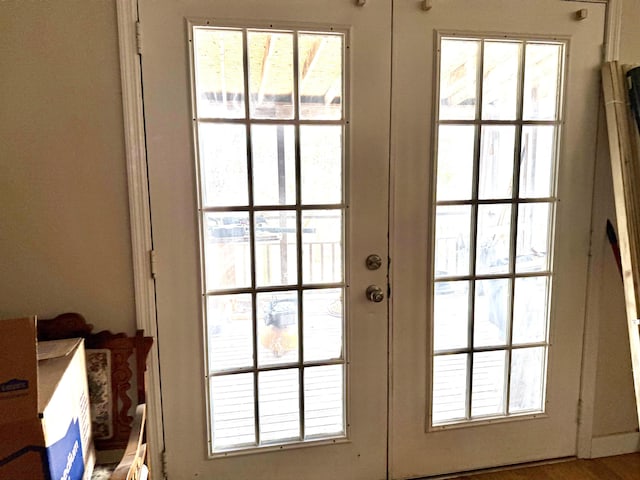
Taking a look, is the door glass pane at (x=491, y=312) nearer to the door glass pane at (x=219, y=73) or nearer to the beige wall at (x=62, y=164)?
the door glass pane at (x=219, y=73)

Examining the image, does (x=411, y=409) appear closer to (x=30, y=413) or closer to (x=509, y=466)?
(x=509, y=466)

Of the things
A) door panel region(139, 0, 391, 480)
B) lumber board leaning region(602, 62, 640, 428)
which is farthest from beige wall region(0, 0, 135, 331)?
lumber board leaning region(602, 62, 640, 428)

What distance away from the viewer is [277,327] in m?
1.57

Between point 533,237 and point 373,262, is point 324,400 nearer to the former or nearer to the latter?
point 373,262

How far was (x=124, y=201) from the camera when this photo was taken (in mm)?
1417

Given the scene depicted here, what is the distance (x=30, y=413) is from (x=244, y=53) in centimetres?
124

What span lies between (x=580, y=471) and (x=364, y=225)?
4.92 feet

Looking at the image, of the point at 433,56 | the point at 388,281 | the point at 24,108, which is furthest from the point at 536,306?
the point at 24,108

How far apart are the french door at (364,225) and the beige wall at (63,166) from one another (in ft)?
0.48

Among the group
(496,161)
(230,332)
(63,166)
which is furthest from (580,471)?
(63,166)

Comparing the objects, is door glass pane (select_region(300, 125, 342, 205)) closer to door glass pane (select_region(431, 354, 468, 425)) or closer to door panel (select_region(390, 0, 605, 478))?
door panel (select_region(390, 0, 605, 478))

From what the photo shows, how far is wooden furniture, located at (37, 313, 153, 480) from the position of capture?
1400mm

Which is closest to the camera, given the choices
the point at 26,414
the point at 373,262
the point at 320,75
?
the point at 26,414

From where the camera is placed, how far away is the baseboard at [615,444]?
1.86 m
